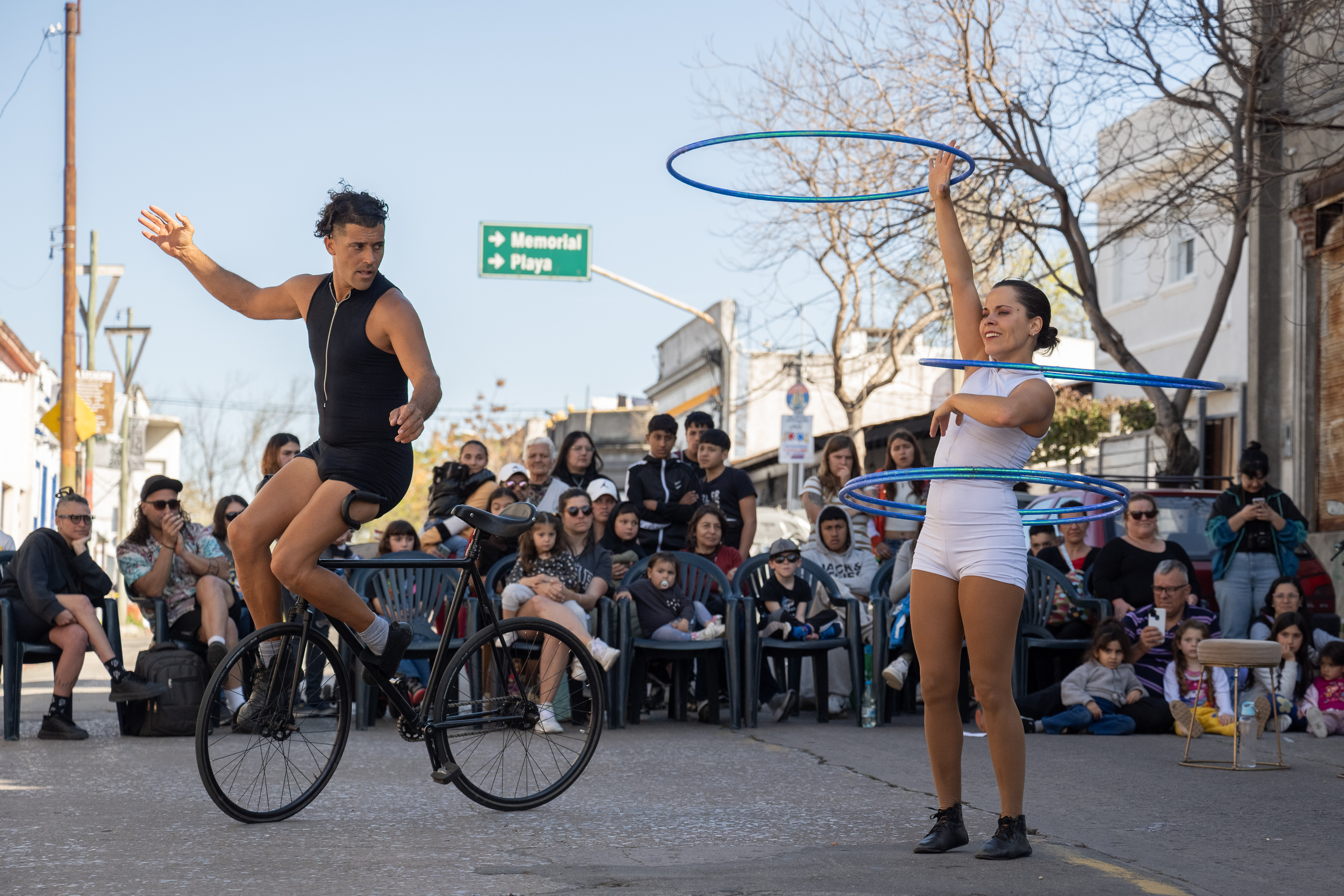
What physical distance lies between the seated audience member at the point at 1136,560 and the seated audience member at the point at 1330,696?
101 cm

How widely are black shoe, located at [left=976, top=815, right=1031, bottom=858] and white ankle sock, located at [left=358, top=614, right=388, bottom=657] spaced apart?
2.44 m

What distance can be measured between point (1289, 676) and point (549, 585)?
5.03 metres

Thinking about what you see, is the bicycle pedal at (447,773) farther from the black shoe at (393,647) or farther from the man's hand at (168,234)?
the man's hand at (168,234)

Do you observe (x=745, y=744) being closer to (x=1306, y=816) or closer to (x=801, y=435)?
(x=1306, y=816)

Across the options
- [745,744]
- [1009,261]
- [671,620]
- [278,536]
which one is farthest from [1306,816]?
[1009,261]

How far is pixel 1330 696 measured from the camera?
9633 mm

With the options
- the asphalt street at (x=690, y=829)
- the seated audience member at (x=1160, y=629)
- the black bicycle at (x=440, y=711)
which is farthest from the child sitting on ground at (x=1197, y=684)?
the black bicycle at (x=440, y=711)

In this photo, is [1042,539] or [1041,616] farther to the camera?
[1042,539]

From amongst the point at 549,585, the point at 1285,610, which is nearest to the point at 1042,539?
the point at 1285,610

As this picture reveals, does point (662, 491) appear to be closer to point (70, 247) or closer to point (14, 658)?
point (14, 658)

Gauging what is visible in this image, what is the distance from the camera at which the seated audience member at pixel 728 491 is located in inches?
451

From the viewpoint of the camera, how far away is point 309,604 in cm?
575

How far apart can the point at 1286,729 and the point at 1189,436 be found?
705 inches

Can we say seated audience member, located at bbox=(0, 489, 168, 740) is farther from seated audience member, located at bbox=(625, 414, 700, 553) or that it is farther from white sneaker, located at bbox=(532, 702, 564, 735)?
white sneaker, located at bbox=(532, 702, 564, 735)
